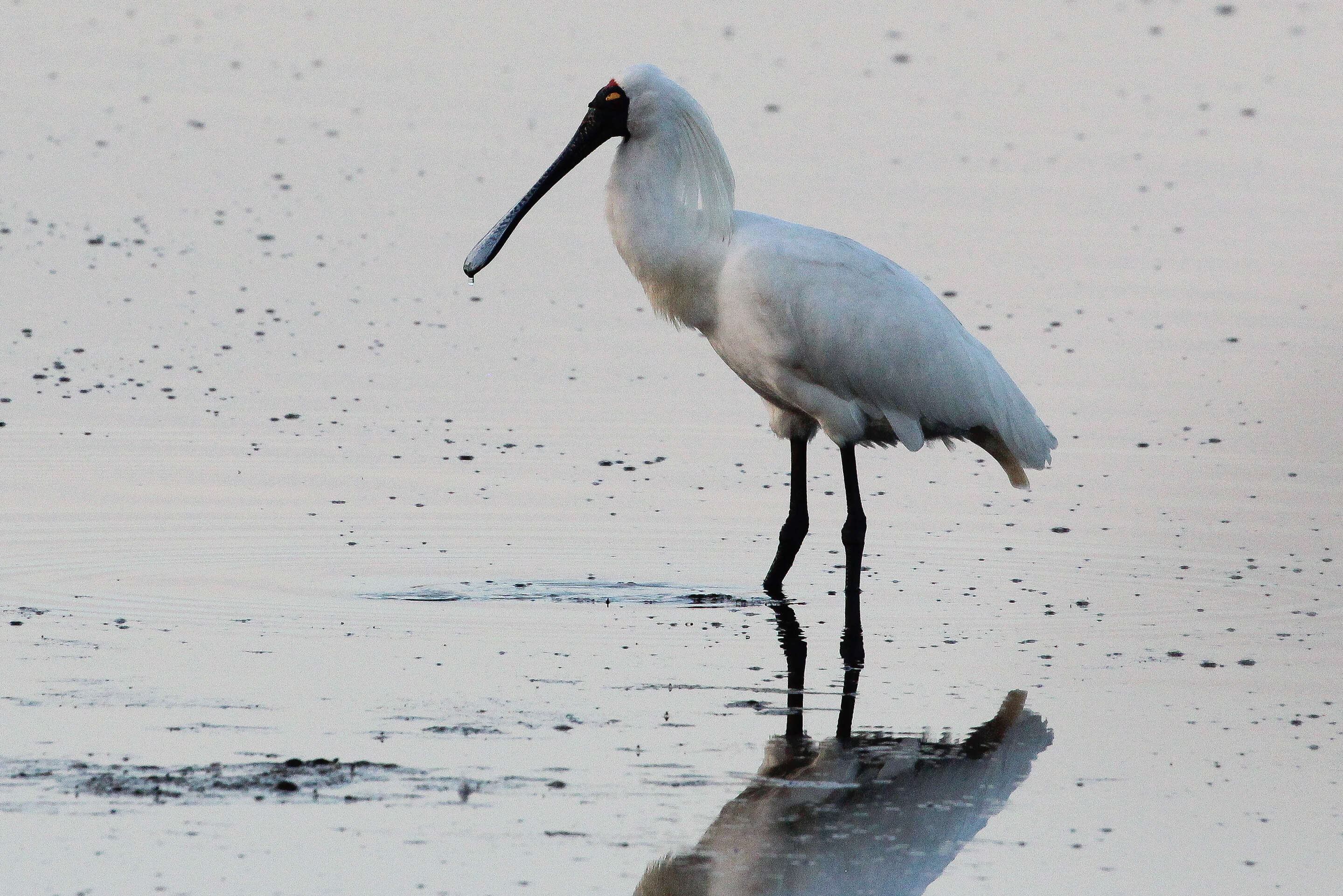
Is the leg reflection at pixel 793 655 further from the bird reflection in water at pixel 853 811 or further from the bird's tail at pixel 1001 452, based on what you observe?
the bird's tail at pixel 1001 452

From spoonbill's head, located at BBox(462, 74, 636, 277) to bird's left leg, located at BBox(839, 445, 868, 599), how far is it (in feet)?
5.48

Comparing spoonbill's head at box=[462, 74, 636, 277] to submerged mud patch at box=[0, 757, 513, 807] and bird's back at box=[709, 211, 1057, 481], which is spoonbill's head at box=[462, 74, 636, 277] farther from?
submerged mud patch at box=[0, 757, 513, 807]

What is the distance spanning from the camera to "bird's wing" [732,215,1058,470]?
1044 cm

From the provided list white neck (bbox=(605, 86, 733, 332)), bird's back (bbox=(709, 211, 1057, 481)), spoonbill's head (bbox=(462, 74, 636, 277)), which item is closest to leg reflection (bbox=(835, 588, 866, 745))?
bird's back (bbox=(709, 211, 1057, 481))

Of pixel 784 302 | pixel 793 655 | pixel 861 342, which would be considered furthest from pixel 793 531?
pixel 793 655

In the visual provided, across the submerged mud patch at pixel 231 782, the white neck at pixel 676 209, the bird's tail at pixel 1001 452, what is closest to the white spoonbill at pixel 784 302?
the white neck at pixel 676 209

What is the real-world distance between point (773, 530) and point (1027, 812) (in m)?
4.09

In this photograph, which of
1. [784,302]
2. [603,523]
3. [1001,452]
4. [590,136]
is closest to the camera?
[784,302]

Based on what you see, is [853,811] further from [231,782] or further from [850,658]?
[850,658]

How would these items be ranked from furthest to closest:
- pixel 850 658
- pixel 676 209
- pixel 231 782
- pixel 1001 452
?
pixel 1001 452, pixel 676 209, pixel 850 658, pixel 231 782

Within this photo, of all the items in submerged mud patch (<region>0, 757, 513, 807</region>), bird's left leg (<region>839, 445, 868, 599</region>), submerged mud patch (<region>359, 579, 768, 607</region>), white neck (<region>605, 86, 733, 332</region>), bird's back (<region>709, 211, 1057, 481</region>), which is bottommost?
submerged mud patch (<region>0, 757, 513, 807</region>)

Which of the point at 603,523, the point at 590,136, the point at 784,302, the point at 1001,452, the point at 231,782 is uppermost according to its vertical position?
the point at 590,136

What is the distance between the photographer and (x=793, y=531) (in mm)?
10672

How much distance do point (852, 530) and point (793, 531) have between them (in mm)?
259
